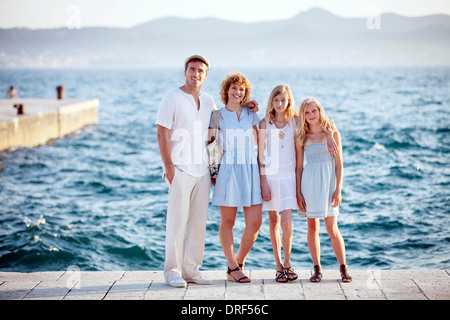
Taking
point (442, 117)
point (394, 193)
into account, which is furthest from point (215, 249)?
point (442, 117)

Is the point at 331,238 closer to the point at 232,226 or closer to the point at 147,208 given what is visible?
the point at 232,226

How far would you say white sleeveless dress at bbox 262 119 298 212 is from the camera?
5332mm

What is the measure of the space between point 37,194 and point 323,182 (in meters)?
11.6

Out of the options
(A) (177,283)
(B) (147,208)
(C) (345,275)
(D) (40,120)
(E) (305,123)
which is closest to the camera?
(A) (177,283)

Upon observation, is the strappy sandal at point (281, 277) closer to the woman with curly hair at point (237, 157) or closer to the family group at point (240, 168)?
the family group at point (240, 168)

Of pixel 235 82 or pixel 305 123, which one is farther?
pixel 305 123

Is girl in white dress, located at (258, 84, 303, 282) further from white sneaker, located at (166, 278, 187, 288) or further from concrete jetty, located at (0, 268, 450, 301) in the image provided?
white sneaker, located at (166, 278, 187, 288)

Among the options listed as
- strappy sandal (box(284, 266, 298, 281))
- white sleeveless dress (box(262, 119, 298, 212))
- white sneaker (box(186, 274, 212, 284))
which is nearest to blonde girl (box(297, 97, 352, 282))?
white sleeveless dress (box(262, 119, 298, 212))

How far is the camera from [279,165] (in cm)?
534

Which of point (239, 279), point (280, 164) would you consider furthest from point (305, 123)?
point (239, 279)

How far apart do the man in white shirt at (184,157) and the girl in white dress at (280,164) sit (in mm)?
547

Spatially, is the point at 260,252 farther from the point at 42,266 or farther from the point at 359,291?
the point at 359,291

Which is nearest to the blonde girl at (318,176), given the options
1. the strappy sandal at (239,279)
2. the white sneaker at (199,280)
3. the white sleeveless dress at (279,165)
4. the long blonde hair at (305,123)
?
the long blonde hair at (305,123)

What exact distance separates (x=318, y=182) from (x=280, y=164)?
39 centimetres
